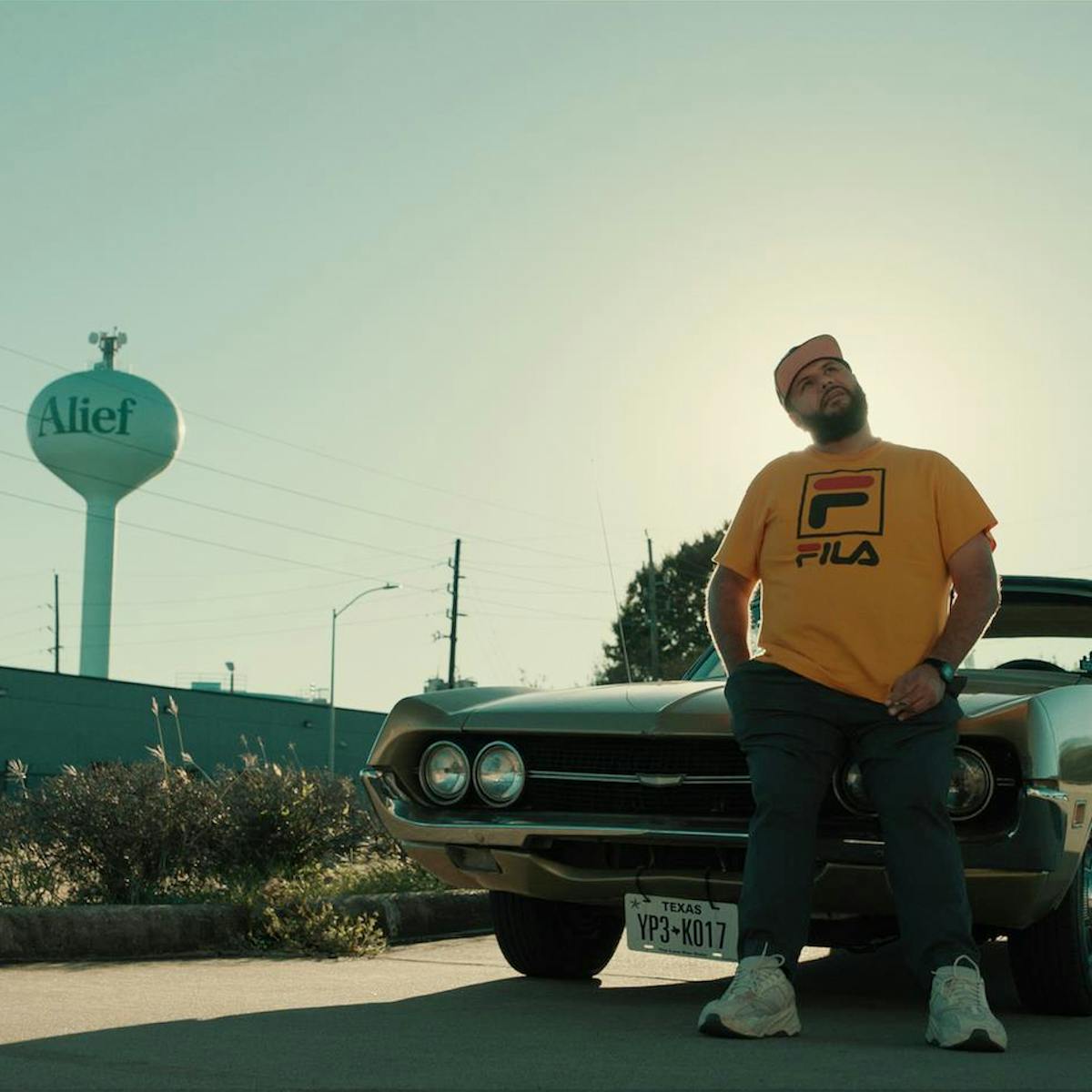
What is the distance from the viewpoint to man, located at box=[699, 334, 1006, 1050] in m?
4.61

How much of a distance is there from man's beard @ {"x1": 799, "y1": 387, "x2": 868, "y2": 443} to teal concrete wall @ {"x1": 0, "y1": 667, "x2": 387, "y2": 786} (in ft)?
121

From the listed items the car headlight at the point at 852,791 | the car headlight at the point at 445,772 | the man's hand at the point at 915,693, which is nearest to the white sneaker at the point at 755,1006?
the car headlight at the point at 852,791

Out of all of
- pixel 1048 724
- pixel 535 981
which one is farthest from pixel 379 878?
pixel 1048 724

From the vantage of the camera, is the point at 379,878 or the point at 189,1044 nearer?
the point at 189,1044

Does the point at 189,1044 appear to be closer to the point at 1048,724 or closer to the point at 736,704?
the point at 736,704

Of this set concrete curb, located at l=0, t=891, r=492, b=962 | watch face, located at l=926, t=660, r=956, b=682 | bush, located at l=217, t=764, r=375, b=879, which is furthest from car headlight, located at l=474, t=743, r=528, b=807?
bush, located at l=217, t=764, r=375, b=879

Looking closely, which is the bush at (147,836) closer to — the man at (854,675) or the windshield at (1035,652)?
the windshield at (1035,652)

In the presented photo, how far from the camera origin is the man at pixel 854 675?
4.61 meters

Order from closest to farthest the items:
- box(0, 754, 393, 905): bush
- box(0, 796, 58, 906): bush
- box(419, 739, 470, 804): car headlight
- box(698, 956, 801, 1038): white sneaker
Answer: box(698, 956, 801, 1038): white sneaker, box(419, 739, 470, 804): car headlight, box(0, 796, 58, 906): bush, box(0, 754, 393, 905): bush

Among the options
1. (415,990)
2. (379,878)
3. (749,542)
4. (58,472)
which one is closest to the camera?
(749,542)

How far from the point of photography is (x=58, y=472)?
62500 mm

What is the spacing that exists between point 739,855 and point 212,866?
435 cm

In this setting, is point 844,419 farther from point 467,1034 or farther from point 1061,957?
point 467,1034

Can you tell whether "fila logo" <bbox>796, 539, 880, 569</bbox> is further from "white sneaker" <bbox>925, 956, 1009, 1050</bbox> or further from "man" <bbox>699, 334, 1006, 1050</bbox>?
"white sneaker" <bbox>925, 956, 1009, 1050</bbox>
